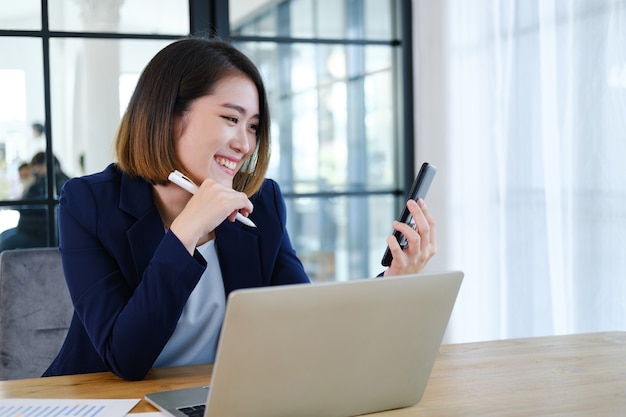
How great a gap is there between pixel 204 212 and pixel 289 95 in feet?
7.52

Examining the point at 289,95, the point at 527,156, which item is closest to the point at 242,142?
the point at 527,156

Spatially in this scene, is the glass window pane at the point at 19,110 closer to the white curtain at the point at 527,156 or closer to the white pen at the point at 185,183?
the white curtain at the point at 527,156

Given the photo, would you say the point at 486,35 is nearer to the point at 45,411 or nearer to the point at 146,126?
the point at 146,126

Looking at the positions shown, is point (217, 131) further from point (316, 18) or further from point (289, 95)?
point (316, 18)

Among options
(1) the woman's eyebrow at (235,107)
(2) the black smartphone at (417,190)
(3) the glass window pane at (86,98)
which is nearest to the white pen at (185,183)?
(1) the woman's eyebrow at (235,107)

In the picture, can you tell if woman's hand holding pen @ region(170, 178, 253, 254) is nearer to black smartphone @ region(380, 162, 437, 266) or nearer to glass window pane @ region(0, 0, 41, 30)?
black smartphone @ region(380, 162, 437, 266)

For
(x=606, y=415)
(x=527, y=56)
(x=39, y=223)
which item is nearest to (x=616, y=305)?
(x=527, y=56)

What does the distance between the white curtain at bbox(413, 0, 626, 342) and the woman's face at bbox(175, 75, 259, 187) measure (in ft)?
4.45

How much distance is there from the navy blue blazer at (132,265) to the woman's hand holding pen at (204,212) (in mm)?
25

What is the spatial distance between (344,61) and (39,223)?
1526 millimetres

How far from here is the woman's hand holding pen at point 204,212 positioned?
1419mm

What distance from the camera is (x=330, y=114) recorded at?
3.79m

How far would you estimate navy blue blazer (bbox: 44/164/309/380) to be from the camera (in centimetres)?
138

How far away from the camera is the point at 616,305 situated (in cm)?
261
